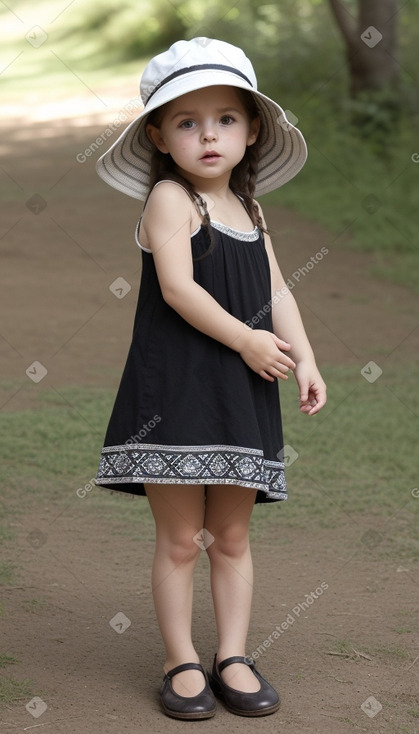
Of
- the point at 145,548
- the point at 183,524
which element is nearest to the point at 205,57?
the point at 183,524

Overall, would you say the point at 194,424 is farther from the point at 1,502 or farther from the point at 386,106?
the point at 386,106

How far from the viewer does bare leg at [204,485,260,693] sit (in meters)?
2.33

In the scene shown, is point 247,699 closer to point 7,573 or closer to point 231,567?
point 231,567

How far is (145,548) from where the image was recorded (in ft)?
10.9

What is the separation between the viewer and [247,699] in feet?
7.52

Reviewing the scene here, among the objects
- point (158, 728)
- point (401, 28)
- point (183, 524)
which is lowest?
point (401, 28)

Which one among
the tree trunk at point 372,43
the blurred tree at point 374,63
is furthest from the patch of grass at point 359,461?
the tree trunk at point 372,43

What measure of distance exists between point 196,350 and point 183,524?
1.26ft

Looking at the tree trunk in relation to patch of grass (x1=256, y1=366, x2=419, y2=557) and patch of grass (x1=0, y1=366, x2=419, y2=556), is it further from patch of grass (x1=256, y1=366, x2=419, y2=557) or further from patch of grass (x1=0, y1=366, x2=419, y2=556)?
Result: patch of grass (x1=0, y1=366, x2=419, y2=556)

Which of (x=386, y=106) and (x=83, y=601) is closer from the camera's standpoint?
(x=83, y=601)

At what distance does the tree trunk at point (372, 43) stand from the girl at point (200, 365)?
26.2 feet

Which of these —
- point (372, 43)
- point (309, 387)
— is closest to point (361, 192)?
point (372, 43)

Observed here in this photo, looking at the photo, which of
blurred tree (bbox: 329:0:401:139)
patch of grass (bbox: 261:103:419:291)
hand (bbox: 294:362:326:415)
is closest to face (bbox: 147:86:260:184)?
hand (bbox: 294:362:326:415)

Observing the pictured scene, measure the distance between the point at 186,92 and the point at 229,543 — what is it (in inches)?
38.5
